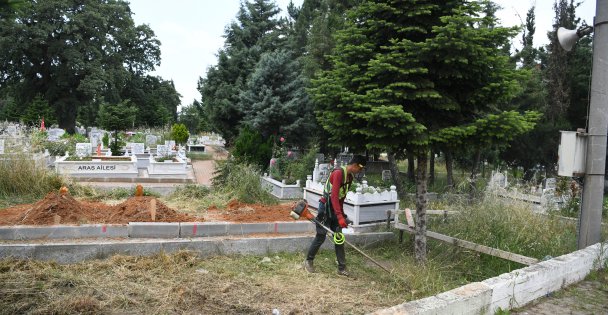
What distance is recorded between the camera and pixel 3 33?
3869 cm

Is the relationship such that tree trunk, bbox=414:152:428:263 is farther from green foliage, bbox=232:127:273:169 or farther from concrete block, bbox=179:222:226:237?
green foliage, bbox=232:127:273:169

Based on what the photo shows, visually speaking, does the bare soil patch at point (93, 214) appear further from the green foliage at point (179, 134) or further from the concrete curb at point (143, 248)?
the green foliage at point (179, 134)

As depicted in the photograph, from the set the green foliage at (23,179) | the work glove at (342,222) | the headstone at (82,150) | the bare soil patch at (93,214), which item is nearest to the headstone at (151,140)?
the headstone at (82,150)

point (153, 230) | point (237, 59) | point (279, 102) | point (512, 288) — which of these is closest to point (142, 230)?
point (153, 230)

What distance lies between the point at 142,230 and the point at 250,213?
262 centimetres

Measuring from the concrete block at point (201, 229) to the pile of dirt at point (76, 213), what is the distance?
60cm

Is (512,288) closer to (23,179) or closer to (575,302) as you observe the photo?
(575,302)

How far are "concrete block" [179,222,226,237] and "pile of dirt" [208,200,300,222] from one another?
0.94 metres

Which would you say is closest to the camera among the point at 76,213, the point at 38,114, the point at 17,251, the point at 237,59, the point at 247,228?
the point at 17,251

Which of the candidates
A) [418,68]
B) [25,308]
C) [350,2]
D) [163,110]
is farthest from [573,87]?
[163,110]

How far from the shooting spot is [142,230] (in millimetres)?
7742

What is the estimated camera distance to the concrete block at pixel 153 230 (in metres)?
7.70

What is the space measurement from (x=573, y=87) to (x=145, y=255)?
23198 millimetres

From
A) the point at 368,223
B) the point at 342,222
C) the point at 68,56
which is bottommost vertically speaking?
the point at 368,223
